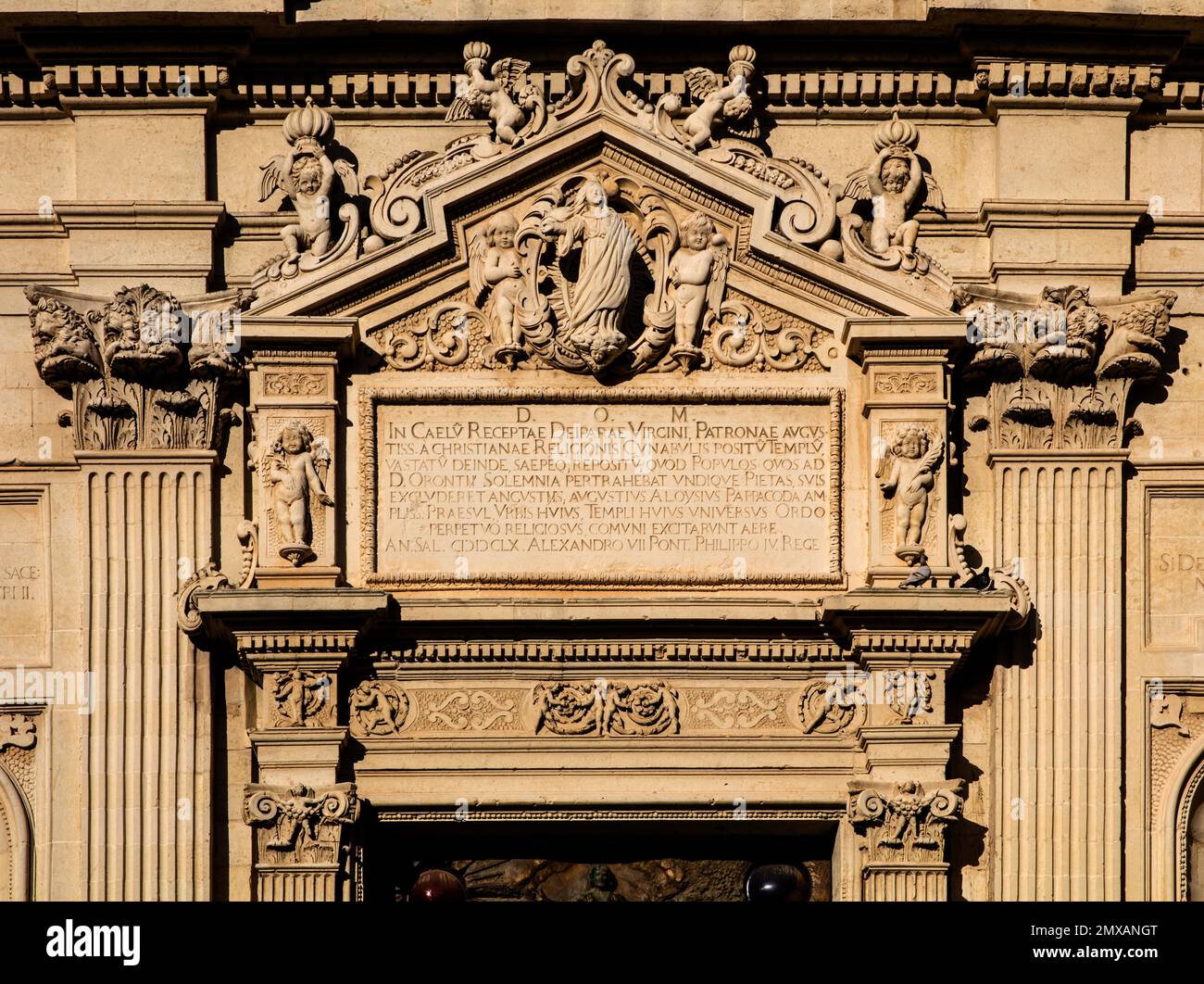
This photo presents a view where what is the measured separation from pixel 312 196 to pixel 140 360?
1520 millimetres

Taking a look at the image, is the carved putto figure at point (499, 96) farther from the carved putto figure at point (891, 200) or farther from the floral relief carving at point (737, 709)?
the floral relief carving at point (737, 709)

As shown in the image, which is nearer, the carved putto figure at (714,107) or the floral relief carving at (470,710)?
the floral relief carving at (470,710)

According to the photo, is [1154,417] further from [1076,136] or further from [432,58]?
[432,58]

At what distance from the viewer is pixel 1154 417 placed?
1864cm

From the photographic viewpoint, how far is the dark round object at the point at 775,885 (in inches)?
696

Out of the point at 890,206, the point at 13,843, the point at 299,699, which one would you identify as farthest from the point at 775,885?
the point at 13,843

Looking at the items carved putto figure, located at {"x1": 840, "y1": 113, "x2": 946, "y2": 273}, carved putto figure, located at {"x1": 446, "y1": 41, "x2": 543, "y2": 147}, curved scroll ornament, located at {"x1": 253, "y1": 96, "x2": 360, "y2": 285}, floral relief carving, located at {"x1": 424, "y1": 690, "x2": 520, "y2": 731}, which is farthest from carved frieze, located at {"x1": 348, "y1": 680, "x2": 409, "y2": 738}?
carved putto figure, located at {"x1": 840, "y1": 113, "x2": 946, "y2": 273}

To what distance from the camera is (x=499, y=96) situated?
18.5 m

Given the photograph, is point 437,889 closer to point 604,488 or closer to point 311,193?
point 604,488

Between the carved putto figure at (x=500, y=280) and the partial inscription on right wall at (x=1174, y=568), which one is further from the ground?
the carved putto figure at (x=500, y=280)

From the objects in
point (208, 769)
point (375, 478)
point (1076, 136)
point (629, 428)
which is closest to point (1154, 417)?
point (1076, 136)

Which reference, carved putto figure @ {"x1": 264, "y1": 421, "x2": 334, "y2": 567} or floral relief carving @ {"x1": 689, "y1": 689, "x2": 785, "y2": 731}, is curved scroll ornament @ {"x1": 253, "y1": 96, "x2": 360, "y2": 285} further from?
floral relief carving @ {"x1": 689, "y1": 689, "x2": 785, "y2": 731}

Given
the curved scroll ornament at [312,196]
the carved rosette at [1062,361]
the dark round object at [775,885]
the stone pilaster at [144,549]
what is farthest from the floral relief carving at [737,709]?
the curved scroll ornament at [312,196]

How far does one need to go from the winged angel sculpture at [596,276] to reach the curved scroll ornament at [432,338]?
14cm
